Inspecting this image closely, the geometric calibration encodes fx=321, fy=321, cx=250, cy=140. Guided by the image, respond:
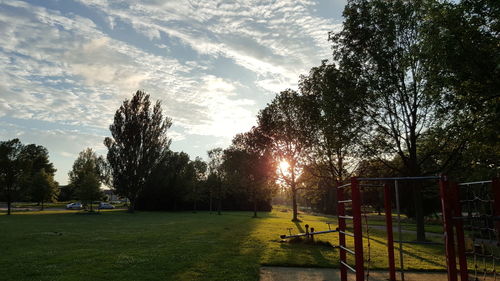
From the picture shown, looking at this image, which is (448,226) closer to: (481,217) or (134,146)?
(481,217)

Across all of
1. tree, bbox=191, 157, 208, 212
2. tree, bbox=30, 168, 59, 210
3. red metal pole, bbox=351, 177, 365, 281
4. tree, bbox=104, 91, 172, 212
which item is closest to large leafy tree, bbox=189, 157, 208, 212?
tree, bbox=191, 157, 208, 212

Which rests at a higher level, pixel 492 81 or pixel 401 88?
pixel 401 88

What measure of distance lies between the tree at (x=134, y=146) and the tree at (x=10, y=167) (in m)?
12.7

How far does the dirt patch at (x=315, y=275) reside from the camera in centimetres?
971

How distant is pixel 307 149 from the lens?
3394cm

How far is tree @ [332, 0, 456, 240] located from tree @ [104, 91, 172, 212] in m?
43.0

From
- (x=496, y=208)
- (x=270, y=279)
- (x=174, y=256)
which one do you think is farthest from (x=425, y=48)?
(x=174, y=256)

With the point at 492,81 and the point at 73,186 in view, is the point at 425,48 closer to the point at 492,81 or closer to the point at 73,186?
the point at 492,81

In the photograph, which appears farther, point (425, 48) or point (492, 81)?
point (425, 48)

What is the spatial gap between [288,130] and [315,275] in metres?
27.5

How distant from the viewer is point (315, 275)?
33.3 feet

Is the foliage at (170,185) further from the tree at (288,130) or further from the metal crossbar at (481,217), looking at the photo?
the metal crossbar at (481,217)

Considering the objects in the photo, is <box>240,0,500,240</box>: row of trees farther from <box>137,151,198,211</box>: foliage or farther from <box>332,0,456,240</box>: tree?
<box>137,151,198,211</box>: foliage

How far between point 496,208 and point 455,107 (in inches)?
434
